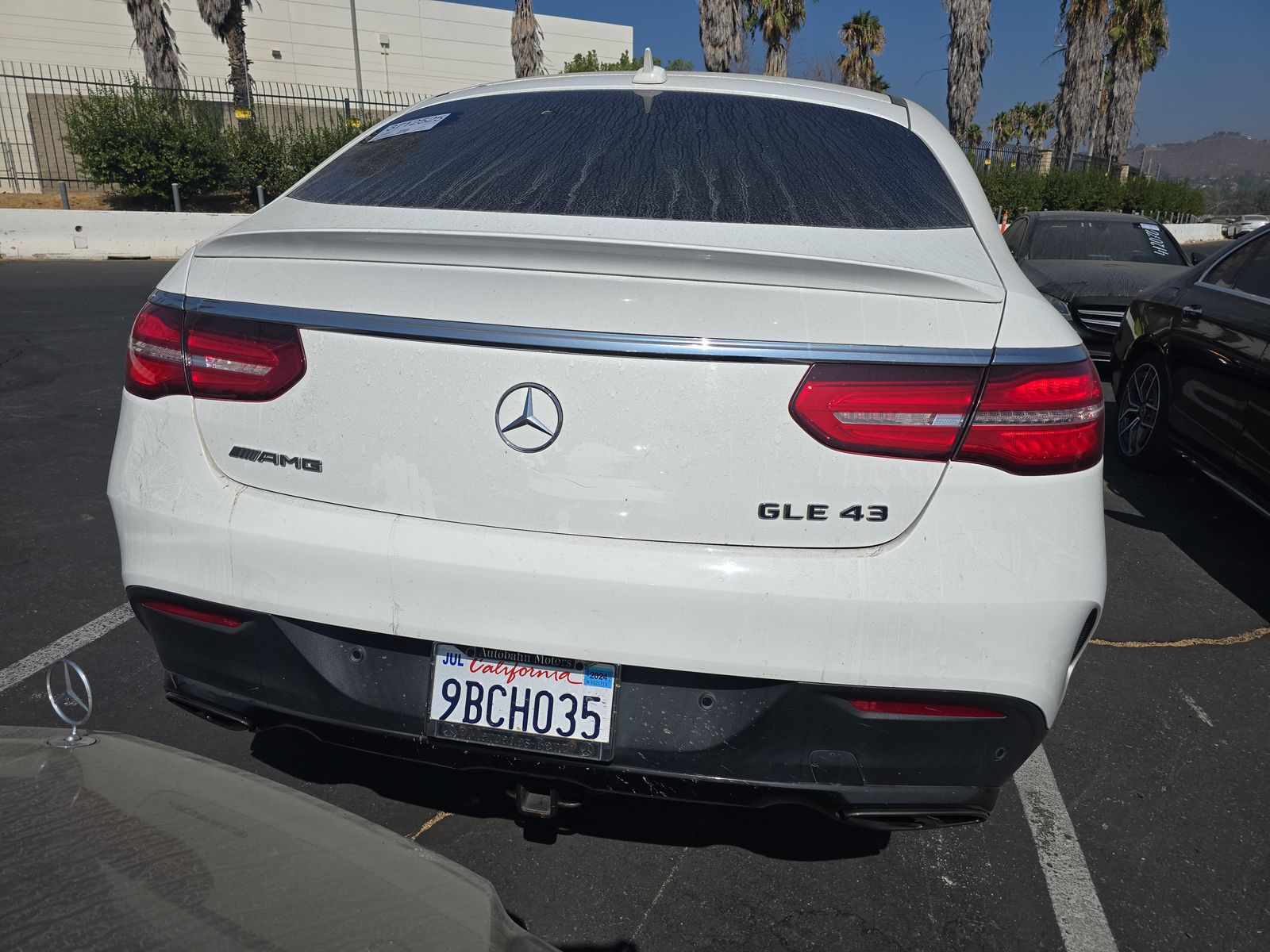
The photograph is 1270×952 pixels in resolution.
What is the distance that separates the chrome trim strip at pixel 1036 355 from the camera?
1803 millimetres

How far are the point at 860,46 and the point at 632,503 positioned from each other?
134 ft

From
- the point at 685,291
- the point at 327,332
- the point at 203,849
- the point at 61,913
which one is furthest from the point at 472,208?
the point at 61,913

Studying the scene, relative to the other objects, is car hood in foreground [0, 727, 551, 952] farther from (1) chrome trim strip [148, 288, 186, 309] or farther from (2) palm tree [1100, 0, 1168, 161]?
(2) palm tree [1100, 0, 1168, 161]

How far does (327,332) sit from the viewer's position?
6.08ft

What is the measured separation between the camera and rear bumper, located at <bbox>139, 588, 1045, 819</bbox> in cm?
181

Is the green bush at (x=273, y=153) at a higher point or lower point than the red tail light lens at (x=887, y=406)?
higher

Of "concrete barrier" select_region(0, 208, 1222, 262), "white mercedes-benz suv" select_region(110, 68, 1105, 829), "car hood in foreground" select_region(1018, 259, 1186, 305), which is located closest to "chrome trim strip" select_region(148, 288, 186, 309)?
"white mercedes-benz suv" select_region(110, 68, 1105, 829)

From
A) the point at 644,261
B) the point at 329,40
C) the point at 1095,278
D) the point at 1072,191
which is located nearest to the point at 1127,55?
the point at 1072,191

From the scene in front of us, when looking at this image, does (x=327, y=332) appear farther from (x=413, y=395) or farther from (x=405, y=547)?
(x=405, y=547)

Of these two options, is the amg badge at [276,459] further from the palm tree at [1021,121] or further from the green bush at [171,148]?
the palm tree at [1021,121]

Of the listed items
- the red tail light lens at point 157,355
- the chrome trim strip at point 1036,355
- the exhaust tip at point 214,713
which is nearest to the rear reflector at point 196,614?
the exhaust tip at point 214,713

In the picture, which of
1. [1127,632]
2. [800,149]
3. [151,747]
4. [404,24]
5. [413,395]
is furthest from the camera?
[404,24]

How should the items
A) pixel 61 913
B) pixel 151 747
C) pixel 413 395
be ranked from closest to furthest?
pixel 61 913, pixel 151 747, pixel 413 395

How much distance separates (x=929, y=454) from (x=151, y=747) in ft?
4.72
